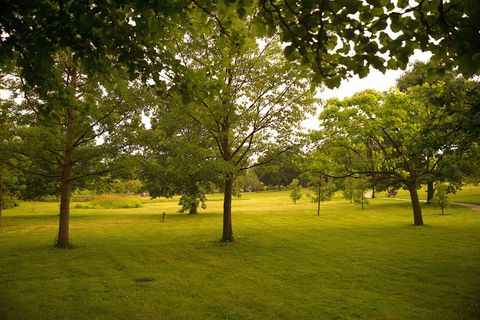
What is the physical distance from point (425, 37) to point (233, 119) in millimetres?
13752

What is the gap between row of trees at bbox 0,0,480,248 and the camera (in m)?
5.29

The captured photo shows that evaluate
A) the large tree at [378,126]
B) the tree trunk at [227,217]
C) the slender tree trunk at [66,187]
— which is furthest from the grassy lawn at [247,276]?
the large tree at [378,126]

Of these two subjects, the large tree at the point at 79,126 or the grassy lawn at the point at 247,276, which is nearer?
the grassy lawn at the point at 247,276

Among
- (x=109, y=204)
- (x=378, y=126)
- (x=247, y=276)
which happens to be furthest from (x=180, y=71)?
(x=109, y=204)

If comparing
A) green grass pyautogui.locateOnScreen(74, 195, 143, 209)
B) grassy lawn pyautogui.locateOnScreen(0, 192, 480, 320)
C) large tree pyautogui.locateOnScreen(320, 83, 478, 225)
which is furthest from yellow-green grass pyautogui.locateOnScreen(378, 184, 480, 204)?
green grass pyautogui.locateOnScreen(74, 195, 143, 209)

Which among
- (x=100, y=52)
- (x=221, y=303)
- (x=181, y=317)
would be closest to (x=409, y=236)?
(x=221, y=303)

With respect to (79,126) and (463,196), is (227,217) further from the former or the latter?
(463,196)

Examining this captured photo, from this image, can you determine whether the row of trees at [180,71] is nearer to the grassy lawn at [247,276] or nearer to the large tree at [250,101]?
the large tree at [250,101]

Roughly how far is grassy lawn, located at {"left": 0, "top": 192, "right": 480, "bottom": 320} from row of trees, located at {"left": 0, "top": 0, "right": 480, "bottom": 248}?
346 centimetres

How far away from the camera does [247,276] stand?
41.3ft

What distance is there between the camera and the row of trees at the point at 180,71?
529cm

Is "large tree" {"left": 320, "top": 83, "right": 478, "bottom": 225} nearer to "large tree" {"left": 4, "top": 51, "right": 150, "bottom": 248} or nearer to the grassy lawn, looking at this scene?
the grassy lawn

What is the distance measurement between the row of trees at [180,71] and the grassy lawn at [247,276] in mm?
3464

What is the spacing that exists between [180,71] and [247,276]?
8.07 m
